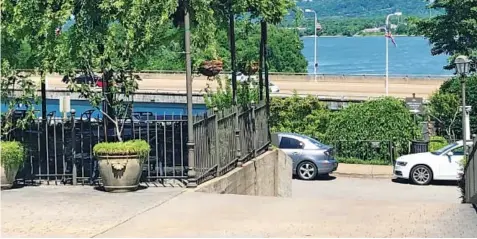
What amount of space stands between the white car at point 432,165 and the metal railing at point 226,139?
29.6ft

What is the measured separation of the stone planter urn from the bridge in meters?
35.9

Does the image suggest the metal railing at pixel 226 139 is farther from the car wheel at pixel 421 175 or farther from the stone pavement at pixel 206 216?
the car wheel at pixel 421 175

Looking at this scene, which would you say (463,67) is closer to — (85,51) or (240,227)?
(85,51)

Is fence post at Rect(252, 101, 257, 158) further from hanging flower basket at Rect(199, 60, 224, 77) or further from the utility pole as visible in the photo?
the utility pole

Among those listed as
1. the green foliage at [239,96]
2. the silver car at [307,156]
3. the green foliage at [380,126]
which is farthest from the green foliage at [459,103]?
the green foliage at [239,96]

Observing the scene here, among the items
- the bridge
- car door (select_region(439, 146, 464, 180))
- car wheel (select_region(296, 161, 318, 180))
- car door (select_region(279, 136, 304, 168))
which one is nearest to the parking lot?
car door (select_region(439, 146, 464, 180))

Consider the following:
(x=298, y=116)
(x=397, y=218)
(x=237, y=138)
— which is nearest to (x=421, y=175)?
(x=298, y=116)

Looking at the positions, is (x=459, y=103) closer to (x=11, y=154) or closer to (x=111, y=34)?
(x=111, y=34)

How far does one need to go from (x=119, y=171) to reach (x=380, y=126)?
19.5 meters

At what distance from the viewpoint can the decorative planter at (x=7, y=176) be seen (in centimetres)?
1207

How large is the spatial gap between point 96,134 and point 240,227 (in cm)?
441

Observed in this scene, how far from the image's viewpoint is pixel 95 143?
12930 mm

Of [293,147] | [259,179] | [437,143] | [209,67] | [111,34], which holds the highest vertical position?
[111,34]

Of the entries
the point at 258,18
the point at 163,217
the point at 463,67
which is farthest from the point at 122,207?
the point at 463,67
